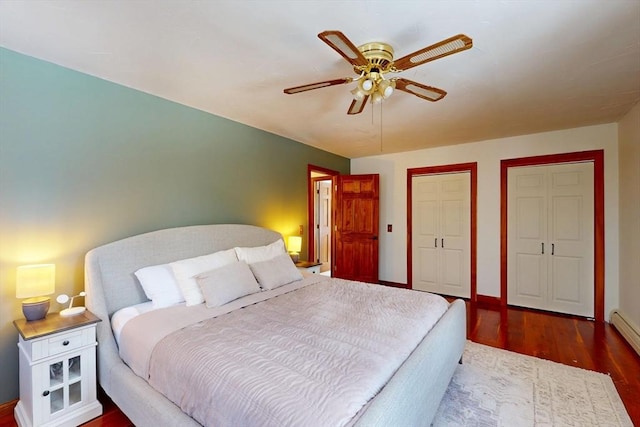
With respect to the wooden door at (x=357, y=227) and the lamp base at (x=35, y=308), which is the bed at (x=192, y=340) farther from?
the wooden door at (x=357, y=227)

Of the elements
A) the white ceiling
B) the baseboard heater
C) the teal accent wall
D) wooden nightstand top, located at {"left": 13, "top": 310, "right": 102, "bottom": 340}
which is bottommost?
the baseboard heater

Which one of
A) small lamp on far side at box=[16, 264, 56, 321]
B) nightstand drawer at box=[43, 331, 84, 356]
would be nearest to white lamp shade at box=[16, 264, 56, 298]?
small lamp on far side at box=[16, 264, 56, 321]

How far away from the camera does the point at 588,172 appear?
3.71m

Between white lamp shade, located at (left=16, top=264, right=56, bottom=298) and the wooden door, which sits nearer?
white lamp shade, located at (left=16, top=264, right=56, bottom=298)

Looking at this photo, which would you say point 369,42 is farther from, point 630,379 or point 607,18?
point 630,379

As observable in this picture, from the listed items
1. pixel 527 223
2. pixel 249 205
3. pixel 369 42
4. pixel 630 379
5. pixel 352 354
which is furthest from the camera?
pixel 527 223

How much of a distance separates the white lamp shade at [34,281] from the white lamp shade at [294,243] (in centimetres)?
258

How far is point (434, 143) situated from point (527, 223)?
69.4 inches

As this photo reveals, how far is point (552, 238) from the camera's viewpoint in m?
3.96

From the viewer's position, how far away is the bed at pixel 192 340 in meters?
1.29

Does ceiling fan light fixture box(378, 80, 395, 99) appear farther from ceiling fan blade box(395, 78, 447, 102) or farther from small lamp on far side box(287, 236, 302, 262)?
small lamp on far side box(287, 236, 302, 262)

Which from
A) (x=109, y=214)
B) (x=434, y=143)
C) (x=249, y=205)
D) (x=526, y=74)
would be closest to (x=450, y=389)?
(x=526, y=74)

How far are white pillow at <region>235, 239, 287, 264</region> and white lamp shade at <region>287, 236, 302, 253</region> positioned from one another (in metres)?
0.73

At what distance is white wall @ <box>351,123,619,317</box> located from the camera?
11.7ft
